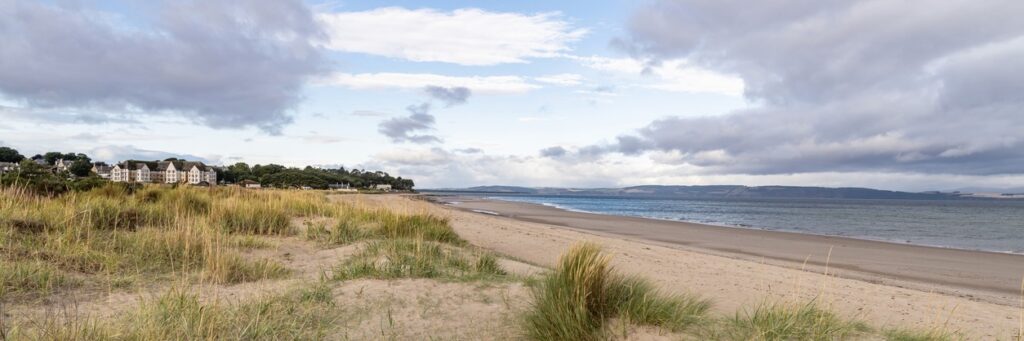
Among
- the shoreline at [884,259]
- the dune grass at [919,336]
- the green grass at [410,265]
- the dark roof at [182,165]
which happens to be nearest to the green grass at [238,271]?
the green grass at [410,265]

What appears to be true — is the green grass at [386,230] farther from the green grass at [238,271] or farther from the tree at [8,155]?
the tree at [8,155]

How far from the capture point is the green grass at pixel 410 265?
6.71 meters

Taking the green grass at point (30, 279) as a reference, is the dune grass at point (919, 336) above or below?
below

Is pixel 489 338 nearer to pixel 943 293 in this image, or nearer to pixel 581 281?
pixel 581 281

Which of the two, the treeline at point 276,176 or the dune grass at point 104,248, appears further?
the treeline at point 276,176

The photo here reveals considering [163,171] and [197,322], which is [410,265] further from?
[163,171]

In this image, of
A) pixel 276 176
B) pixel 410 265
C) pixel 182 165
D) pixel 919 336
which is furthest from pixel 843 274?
pixel 182 165

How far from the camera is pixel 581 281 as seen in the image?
4.59m

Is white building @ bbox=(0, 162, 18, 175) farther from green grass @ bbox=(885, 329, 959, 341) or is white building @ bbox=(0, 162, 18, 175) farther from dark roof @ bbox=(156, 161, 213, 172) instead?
dark roof @ bbox=(156, 161, 213, 172)

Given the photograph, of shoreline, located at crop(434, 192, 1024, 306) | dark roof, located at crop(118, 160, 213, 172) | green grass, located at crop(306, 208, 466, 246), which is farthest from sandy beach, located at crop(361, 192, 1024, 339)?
dark roof, located at crop(118, 160, 213, 172)

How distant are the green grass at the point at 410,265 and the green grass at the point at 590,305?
2.15 metres

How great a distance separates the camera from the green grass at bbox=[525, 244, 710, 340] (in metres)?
4.39

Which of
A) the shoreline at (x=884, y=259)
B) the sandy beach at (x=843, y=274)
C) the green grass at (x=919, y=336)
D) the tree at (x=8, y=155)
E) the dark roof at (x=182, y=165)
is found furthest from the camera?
the dark roof at (x=182, y=165)

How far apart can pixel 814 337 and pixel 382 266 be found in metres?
4.94
